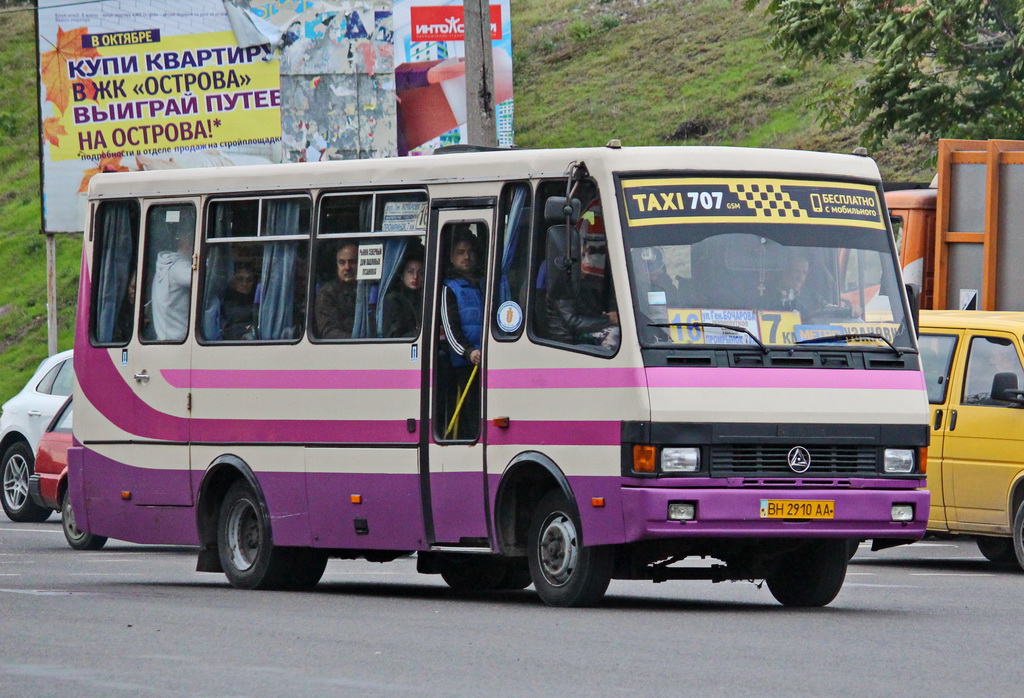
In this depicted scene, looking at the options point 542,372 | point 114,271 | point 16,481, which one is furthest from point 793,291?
point 16,481

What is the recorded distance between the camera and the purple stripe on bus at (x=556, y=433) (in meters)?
11.6

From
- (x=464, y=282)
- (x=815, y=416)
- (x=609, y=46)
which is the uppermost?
(x=609, y=46)

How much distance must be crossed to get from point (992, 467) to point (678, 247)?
521 centimetres

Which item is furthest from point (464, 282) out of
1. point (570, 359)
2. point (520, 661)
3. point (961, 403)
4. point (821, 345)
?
point (961, 403)

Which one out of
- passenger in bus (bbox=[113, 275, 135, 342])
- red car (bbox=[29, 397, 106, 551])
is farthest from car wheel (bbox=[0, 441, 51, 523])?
passenger in bus (bbox=[113, 275, 135, 342])

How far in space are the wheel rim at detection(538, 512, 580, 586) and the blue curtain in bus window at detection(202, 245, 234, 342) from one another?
11.0 ft

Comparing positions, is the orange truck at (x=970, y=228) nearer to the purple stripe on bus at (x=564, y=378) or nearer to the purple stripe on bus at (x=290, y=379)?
the purple stripe on bus at (x=290, y=379)

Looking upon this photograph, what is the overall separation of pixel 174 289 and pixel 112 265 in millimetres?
742

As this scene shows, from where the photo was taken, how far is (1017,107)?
2519 cm

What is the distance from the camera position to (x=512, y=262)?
12.4m

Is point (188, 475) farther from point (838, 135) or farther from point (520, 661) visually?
point (838, 135)

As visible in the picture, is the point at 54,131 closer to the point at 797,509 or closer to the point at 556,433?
the point at 556,433

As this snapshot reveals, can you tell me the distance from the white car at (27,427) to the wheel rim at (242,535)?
8.07 m

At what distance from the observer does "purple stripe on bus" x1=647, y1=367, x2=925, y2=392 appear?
11.4 meters
